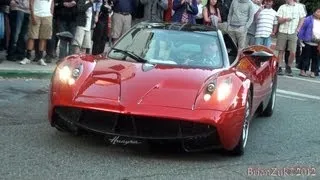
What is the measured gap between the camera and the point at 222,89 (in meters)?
6.00

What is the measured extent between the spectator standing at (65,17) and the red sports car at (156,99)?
4.91 meters

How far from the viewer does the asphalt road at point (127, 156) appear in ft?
17.4

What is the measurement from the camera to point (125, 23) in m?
12.7

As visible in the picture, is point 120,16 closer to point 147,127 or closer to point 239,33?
point 239,33

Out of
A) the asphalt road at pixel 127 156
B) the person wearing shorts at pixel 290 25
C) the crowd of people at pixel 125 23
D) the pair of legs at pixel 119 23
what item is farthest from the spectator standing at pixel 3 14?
the person wearing shorts at pixel 290 25

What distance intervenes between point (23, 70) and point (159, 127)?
5646mm

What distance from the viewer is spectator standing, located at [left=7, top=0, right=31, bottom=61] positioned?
11188mm

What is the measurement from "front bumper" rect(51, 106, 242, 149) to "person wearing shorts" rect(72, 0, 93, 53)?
6237 mm

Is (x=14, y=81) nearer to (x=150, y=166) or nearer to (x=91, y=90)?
(x=91, y=90)

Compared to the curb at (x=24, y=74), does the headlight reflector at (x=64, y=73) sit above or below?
above

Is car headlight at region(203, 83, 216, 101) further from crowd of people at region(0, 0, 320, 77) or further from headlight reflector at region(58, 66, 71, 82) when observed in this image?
crowd of people at region(0, 0, 320, 77)

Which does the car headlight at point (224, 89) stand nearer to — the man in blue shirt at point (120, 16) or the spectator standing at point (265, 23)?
the man in blue shirt at point (120, 16)

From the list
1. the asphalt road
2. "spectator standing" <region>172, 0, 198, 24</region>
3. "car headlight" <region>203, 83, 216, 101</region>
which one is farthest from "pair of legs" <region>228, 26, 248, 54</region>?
"car headlight" <region>203, 83, 216, 101</region>

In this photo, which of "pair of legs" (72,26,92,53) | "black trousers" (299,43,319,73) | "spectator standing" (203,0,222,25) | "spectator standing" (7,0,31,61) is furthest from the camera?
"black trousers" (299,43,319,73)
